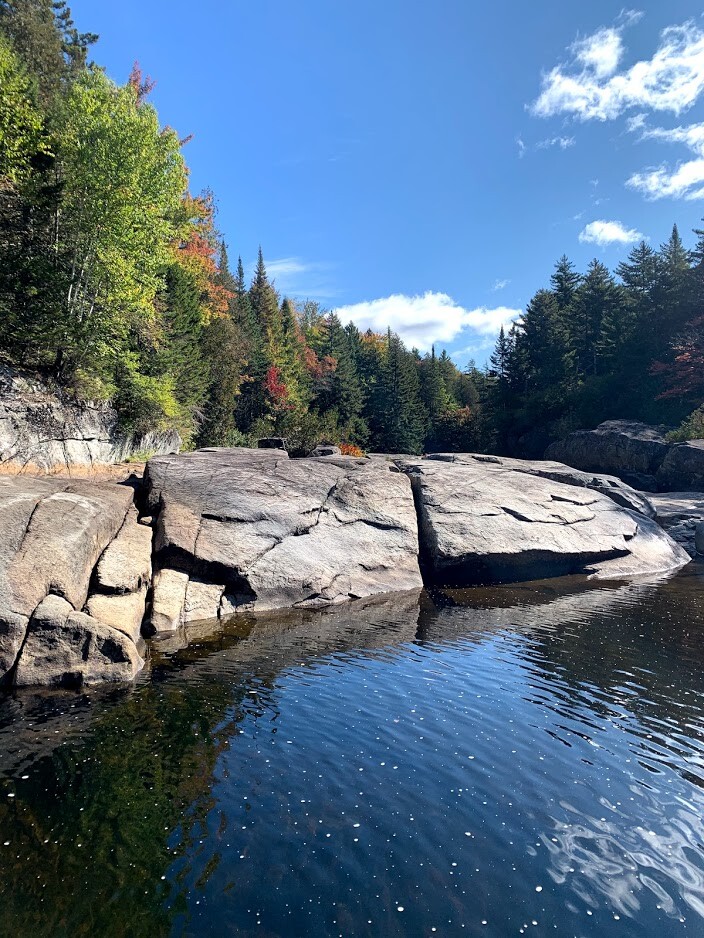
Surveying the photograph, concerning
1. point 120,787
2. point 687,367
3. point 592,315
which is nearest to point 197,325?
point 120,787

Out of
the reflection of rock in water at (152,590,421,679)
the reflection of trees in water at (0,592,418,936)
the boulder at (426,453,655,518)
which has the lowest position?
the reflection of rock in water at (152,590,421,679)

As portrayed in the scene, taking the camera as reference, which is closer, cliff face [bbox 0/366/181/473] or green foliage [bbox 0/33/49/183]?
cliff face [bbox 0/366/181/473]

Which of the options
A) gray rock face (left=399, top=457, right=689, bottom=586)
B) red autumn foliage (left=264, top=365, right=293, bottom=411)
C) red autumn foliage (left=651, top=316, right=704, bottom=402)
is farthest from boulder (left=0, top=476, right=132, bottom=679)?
red autumn foliage (left=651, top=316, right=704, bottom=402)

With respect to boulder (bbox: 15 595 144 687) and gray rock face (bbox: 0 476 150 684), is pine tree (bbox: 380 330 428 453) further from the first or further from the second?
boulder (bbox: 15 595 144 687)

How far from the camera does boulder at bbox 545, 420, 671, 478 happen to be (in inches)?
1660

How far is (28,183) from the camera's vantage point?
22109 mm

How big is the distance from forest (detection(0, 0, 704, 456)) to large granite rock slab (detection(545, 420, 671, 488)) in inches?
107

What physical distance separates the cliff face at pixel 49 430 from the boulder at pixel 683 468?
36187mm

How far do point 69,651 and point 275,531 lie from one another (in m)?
7.42

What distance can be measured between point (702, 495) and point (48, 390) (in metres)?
36.5

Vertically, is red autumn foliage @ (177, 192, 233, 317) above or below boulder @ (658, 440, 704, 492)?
above

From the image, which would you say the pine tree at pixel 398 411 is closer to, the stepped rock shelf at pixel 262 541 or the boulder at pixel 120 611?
the stepped rock shelf at pixel 262 541

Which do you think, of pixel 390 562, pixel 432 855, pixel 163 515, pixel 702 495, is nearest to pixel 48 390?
pixel 163 515

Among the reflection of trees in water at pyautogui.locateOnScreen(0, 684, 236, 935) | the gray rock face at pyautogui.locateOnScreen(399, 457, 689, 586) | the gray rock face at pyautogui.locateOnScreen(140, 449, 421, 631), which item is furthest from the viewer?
the gray rock face at pyautogui.locateOnScreen(399, 457, 689, 586)
